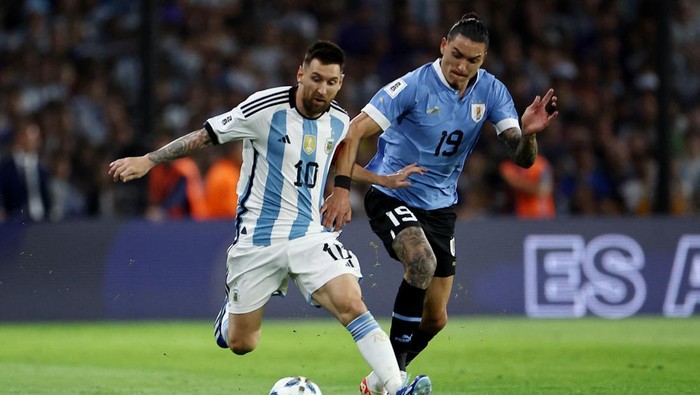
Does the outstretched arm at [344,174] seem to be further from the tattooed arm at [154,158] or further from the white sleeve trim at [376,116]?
the tattooed arm at [154,158]

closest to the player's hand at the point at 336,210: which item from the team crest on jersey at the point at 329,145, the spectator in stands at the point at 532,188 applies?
the team crest on jersey at the point at 329,145

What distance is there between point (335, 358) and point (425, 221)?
2.68 m

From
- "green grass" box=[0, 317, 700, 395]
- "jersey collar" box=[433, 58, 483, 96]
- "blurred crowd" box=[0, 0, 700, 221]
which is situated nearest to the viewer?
"jersey collar" box=[433, 58, 483, 96]

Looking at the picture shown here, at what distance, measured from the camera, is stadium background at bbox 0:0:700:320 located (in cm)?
1437

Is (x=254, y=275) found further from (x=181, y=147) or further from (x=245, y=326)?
(x=181, y=147)

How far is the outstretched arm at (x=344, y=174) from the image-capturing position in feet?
25.9

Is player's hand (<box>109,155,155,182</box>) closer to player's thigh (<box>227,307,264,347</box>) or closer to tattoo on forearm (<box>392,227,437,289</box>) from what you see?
player's thigh (<box>227,307,264,347</box>)

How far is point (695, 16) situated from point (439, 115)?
1254 centimetres

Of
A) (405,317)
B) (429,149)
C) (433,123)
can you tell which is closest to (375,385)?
(405,317)

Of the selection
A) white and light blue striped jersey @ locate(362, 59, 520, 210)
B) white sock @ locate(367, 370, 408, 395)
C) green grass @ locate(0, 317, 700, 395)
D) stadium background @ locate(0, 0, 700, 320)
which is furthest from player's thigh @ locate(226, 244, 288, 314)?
stadium background @ locate(0, 0, 700, 320)

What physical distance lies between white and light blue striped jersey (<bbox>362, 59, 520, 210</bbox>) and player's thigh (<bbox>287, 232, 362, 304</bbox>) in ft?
3.77

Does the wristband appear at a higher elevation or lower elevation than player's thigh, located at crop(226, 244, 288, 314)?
higher

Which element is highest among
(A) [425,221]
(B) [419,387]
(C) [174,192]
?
(A) [425,221]

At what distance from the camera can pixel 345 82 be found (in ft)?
60.0
